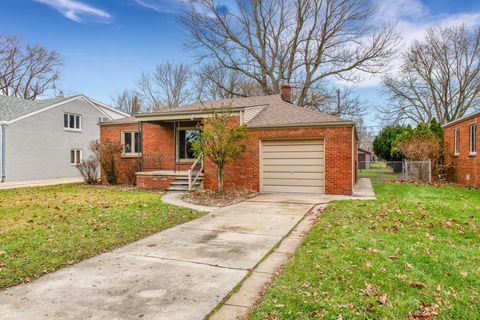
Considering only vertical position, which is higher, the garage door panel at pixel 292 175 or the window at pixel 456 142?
the window at pixel 456 142

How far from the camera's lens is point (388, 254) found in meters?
4.71

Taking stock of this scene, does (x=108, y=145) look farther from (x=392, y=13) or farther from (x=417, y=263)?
(x=392, y=13)

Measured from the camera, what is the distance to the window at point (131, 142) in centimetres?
1725

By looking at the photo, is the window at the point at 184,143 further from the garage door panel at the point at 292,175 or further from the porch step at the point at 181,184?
the garage door panel at the point at 292,175

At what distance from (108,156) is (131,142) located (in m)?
1.95

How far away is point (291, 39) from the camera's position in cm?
2836

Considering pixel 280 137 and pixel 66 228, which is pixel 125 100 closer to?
pixel 280 137

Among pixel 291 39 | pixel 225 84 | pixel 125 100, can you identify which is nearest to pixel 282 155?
pixel 291 39

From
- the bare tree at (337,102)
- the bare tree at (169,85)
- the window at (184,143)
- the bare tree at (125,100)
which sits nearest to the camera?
the window at (184,143)

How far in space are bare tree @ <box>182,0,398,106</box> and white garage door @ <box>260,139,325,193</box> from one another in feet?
55.0

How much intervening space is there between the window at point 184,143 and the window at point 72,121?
11.9 meters

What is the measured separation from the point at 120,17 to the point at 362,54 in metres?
18.9

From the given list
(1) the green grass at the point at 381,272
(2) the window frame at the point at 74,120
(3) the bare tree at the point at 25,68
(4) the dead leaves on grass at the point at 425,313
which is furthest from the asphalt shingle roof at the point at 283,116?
(3) the bare tree at the point at 25,68

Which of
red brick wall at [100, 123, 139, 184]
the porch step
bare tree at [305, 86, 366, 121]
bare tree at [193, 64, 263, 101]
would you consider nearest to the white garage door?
the porch step
